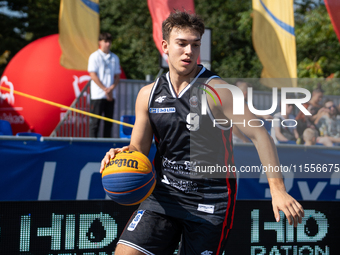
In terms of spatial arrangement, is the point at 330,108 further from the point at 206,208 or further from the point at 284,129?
the point at 206,208

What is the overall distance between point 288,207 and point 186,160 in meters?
0.90

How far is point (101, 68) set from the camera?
344 inches

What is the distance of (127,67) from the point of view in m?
28.3

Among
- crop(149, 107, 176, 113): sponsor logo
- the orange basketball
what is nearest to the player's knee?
the orange basketball

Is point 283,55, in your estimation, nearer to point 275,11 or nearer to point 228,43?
point 275,11

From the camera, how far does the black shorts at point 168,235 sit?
10.8 feet

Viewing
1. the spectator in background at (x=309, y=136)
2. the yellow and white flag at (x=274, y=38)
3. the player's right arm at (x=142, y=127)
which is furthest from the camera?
the yellow and white flag at (x=274, y=38)

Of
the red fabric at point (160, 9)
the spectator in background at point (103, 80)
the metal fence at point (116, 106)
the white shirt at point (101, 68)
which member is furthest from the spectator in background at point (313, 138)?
the white shirt at point (101, 68)

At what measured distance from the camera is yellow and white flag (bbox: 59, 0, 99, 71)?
925 cm

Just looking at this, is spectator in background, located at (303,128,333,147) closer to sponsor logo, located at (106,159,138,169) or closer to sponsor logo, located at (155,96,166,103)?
sponsor logo, located at (155,96,166,103)

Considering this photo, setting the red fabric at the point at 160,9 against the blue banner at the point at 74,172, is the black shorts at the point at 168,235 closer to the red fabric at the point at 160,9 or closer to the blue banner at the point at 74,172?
the blue banner at the point at 74,172

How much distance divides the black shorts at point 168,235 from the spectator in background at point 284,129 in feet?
16.0

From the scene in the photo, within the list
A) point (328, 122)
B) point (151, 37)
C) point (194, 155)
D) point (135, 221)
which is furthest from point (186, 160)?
point (151, 37)

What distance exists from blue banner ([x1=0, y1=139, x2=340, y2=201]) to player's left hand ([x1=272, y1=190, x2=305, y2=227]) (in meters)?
3.45
